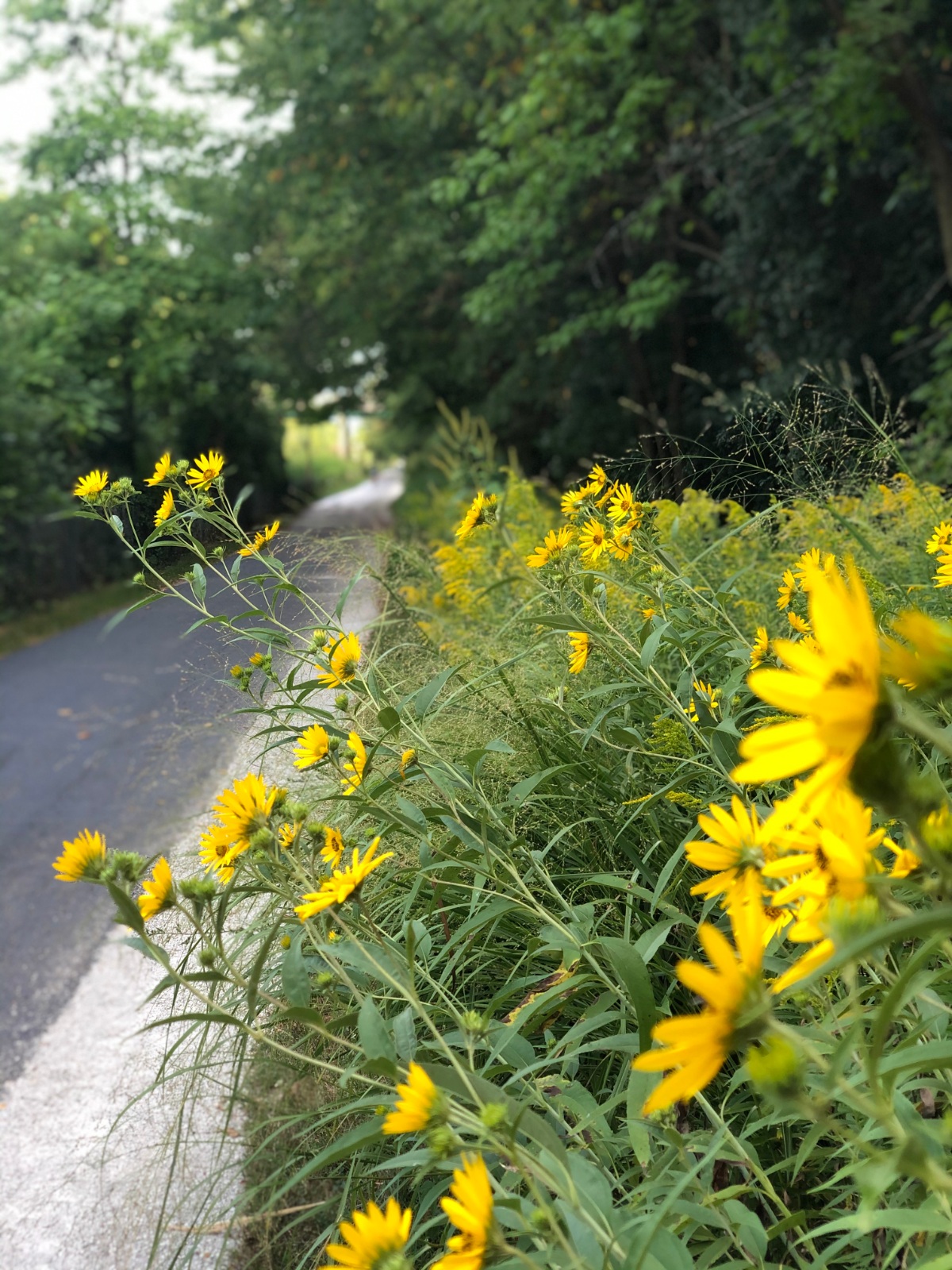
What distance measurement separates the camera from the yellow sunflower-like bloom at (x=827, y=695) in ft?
1.47

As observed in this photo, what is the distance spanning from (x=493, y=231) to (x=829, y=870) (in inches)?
358

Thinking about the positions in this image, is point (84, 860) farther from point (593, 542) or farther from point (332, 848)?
point (593, 542)

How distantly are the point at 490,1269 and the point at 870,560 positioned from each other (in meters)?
1.53

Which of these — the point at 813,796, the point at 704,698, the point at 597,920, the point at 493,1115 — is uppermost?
the point at 813,796

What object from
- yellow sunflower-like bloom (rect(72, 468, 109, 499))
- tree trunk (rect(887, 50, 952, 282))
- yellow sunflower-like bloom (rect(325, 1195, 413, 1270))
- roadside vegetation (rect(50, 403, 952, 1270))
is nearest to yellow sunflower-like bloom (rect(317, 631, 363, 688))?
roadside vegetation (rect(50, 403, 952, 1270))

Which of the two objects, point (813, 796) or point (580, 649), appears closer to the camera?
point (813, 796)

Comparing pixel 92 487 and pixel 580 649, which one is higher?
pixel 92 487

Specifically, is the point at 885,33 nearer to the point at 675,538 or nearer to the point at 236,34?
the point at 675,538

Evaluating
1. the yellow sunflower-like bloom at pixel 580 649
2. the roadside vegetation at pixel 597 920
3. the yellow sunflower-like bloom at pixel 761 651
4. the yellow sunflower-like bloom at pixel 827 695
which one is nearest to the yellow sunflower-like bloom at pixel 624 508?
the roadside vegetation at pixel 597 920

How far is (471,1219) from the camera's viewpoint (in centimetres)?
59

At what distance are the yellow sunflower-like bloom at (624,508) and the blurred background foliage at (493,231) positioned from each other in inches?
9.6

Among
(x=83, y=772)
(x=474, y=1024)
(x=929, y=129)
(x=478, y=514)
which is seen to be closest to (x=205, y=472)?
(x=478, y=514)

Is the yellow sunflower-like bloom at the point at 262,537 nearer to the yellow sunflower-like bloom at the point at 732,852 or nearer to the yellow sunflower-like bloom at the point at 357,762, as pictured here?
the yellow sunflower-like bloom at the point at 357,762

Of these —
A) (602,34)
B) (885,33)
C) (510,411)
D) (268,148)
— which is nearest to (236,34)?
(268,148)
